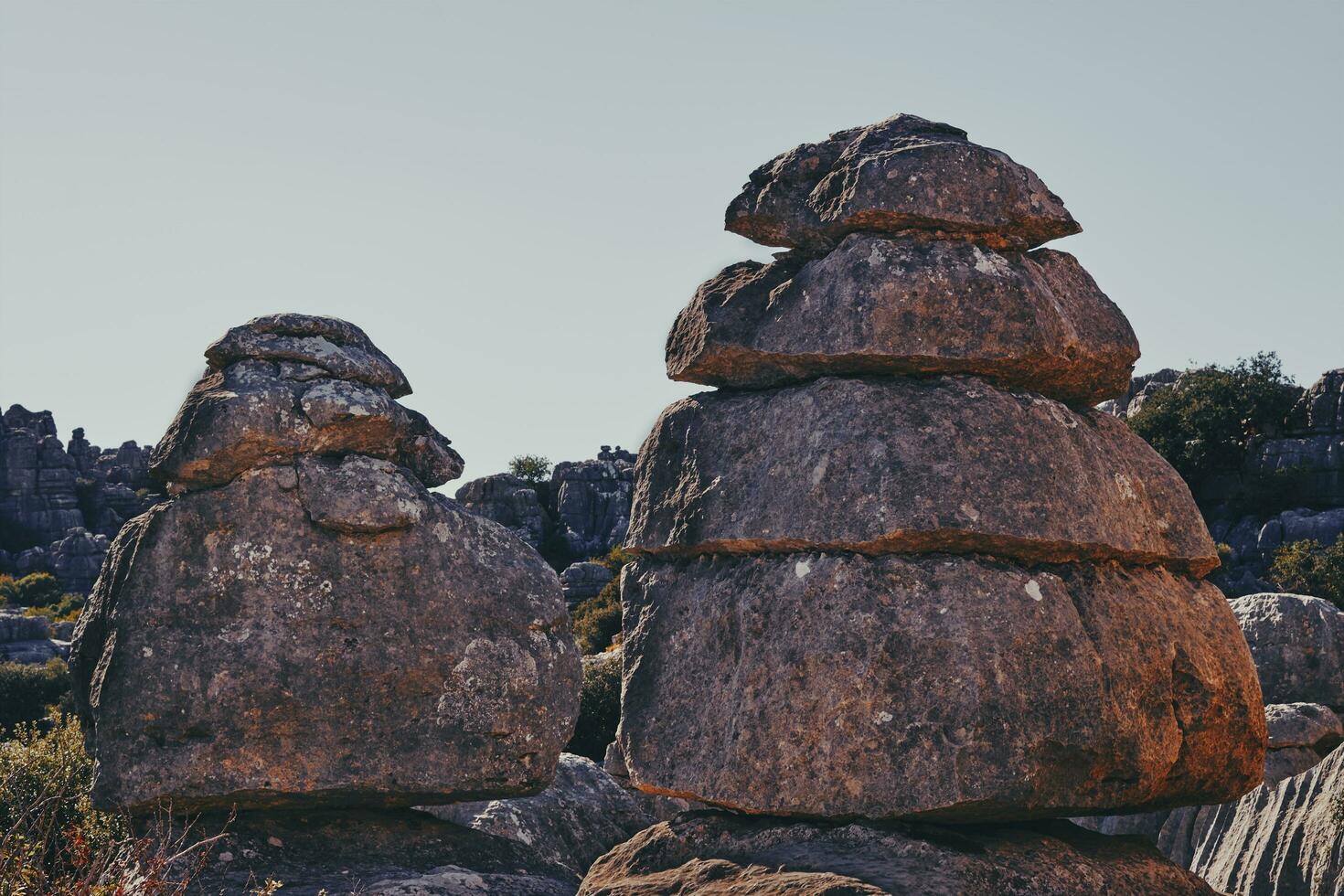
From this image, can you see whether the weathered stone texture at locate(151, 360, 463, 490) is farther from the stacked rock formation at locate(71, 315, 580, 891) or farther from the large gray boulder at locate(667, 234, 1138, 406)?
the large gray boulder at locate(667, 234, 1138, 406)

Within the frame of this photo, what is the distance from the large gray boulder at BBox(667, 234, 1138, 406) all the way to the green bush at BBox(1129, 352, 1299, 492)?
4671 centimetres

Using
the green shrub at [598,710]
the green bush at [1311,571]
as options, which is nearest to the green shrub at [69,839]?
the green shrub at [598,710]

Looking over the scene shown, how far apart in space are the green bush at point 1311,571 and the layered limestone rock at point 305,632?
35.0 m

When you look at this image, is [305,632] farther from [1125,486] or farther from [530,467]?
[530,467]

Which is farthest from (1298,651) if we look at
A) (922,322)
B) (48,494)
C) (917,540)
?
(48,494)

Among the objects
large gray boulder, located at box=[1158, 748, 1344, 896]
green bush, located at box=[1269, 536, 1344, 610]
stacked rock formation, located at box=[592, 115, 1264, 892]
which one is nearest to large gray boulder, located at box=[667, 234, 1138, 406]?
stacked rock formation, located at box=[592, 115, 1264, 892]

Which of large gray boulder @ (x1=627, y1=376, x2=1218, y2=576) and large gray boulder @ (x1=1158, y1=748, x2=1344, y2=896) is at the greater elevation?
large gray boulder @ (x1=627, y1=376, x2=1218, y2=576)

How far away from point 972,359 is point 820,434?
2.59ft

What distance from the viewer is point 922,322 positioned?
718cm

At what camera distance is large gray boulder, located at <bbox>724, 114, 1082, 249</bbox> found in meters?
7.41

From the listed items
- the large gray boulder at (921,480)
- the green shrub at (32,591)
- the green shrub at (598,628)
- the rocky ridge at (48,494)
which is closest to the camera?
the large gray boulder at (921,480)

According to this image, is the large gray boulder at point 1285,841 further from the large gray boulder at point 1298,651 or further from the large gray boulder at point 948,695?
the large gray boulder at point 1298,651

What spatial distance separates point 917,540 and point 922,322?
106 cm

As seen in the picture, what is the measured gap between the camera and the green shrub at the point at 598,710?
70.6ft
